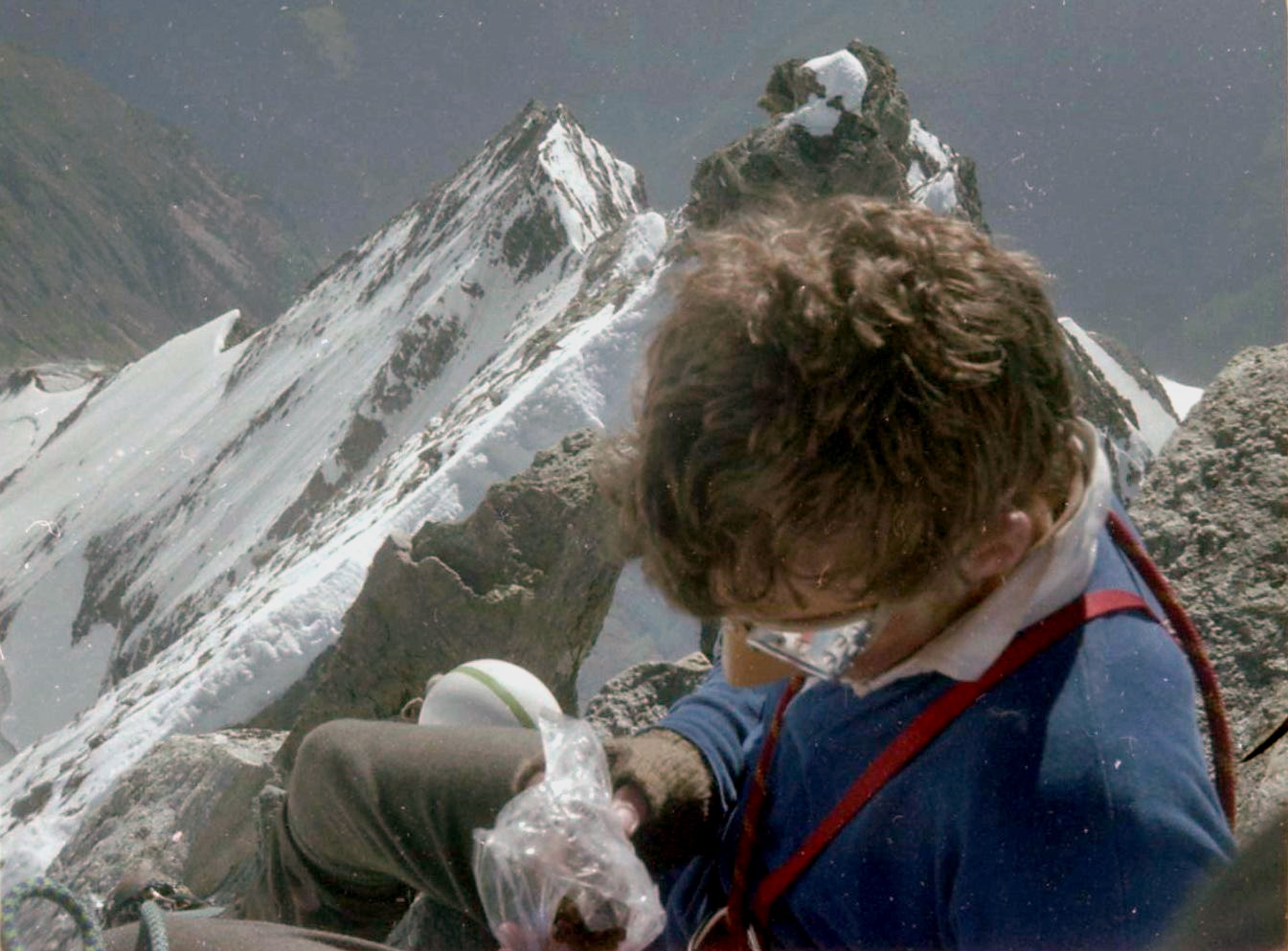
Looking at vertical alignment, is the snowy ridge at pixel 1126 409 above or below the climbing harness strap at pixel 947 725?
below

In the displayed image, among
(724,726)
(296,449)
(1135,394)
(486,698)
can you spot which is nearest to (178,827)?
(486,698)

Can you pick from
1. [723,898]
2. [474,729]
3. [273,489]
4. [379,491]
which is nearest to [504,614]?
[474,729]

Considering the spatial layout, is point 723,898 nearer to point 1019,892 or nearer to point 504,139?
point 1019,892

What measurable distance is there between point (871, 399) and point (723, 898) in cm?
111

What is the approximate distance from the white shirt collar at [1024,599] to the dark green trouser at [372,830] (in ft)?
3.10

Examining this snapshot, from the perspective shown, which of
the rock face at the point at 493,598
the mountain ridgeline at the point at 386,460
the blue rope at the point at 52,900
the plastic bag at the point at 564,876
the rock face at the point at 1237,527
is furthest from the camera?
the mountain ridgeline at the point at 386,460

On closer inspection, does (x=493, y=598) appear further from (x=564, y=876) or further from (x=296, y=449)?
(x=296, y=449)

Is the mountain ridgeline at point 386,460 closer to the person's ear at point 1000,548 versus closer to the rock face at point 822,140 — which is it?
the rock face at point 822,140

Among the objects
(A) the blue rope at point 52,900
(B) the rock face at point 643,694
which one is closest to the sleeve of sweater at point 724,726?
(A) the blue rope at point 52,900

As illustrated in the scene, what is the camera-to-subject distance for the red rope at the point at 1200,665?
135 centimetres

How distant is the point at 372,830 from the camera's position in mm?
2039

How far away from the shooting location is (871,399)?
1.20 m

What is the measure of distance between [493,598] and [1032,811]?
15.2 ft

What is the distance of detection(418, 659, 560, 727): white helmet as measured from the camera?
2.78 metres
